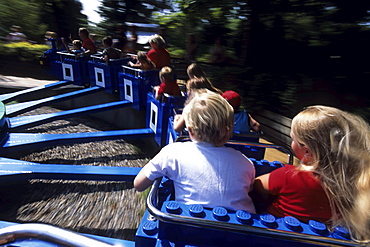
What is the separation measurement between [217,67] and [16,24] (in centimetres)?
1331

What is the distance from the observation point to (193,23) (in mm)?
6332

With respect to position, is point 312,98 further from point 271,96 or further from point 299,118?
point 299,118

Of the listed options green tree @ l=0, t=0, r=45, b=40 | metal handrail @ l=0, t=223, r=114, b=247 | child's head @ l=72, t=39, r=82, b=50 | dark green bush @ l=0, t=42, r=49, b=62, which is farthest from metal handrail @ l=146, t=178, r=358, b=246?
green tree @ l=0, t=0, r=45, b=40

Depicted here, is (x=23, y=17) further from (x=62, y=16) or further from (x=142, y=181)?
(x=142, y=181)

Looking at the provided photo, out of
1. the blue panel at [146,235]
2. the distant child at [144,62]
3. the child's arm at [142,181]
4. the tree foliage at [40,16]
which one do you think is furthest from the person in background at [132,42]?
the blue panel at [146,235]

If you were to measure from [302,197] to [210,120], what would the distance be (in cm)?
56

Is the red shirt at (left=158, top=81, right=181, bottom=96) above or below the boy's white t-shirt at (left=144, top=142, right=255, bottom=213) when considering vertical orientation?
below

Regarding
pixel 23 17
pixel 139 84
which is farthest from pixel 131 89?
pixel 23 17

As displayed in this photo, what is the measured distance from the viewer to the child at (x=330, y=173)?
1.12m

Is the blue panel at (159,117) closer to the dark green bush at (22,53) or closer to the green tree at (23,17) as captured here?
the dark green bush at (22,53)

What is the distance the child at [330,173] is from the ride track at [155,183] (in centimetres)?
11

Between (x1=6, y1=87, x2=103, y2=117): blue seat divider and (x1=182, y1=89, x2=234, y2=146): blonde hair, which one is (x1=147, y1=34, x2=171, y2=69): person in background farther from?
(x1=182, y1=89, x2=234, y2=146): blonde hair

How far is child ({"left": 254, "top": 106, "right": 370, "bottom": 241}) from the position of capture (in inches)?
44.3

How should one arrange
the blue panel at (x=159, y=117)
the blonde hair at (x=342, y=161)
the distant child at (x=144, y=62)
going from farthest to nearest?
1. the distant child at (x=144, y=62)
2. the blue panel at (x=159, y=117)
3. the blonde hair at (x=342, y=161)
